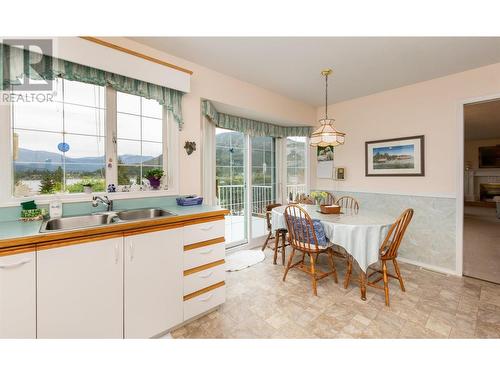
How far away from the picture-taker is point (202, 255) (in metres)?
1.83

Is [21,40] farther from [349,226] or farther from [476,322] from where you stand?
[476,322]

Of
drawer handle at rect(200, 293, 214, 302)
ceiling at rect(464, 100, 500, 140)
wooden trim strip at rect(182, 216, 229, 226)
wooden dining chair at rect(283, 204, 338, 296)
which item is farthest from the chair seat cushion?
ceiling at rect(464, 100, 500, 140)

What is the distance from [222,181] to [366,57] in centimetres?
242

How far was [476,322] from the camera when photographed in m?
1.79

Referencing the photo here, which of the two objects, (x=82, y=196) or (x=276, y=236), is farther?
(x=276, y=236)

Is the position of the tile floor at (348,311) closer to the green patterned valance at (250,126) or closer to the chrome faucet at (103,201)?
the chrome faucet at (103,201)

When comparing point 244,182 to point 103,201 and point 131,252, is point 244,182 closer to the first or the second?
point 103,201

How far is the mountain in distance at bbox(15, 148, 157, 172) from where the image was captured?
1.65 metres

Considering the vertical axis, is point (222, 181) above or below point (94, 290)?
above

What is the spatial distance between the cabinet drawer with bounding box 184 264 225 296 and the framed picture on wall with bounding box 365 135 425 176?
289 cm

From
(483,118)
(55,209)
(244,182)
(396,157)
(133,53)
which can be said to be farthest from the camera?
(483,118)

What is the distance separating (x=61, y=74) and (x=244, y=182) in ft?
8.33

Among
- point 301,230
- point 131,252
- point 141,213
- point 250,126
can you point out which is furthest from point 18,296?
point 250,126
